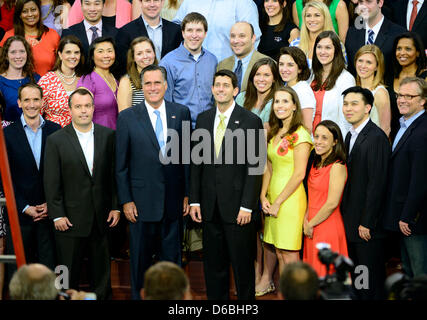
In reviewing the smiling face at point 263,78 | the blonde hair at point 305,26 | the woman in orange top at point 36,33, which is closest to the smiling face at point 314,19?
the blonde hair at point 305,26

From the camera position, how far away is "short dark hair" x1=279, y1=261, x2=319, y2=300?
3.03 metres

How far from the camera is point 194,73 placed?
567 centimetres

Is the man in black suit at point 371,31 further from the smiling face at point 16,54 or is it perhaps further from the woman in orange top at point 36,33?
the smiling face at point 16,54

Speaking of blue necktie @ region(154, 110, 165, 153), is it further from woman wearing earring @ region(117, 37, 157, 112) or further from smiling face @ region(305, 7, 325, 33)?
smiling face @ region(305, 7, 325, 33)

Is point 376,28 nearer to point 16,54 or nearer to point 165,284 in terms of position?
point 16,54

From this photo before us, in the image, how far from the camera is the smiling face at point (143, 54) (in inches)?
218

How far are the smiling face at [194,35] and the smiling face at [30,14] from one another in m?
1.57

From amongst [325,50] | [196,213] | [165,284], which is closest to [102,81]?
[196,213]

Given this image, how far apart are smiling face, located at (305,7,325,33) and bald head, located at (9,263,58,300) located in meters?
3.66

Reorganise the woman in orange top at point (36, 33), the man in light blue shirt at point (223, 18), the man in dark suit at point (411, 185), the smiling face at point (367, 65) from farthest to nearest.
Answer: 1. the man in light blue shirt at point (223, 18)
2. the woman in orange top at point (36, 33)
3. the smiling face at point (367, 65)
4. the man in dark suit at point (411, 185)

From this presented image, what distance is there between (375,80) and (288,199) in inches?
53.4

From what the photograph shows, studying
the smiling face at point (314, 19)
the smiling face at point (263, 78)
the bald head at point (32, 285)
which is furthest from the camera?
the smiling face at point (314, 19)

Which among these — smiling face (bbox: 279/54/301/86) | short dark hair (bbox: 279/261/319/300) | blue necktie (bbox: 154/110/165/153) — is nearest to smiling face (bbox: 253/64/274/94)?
smiling face (bbox: 279/54/301/86)
